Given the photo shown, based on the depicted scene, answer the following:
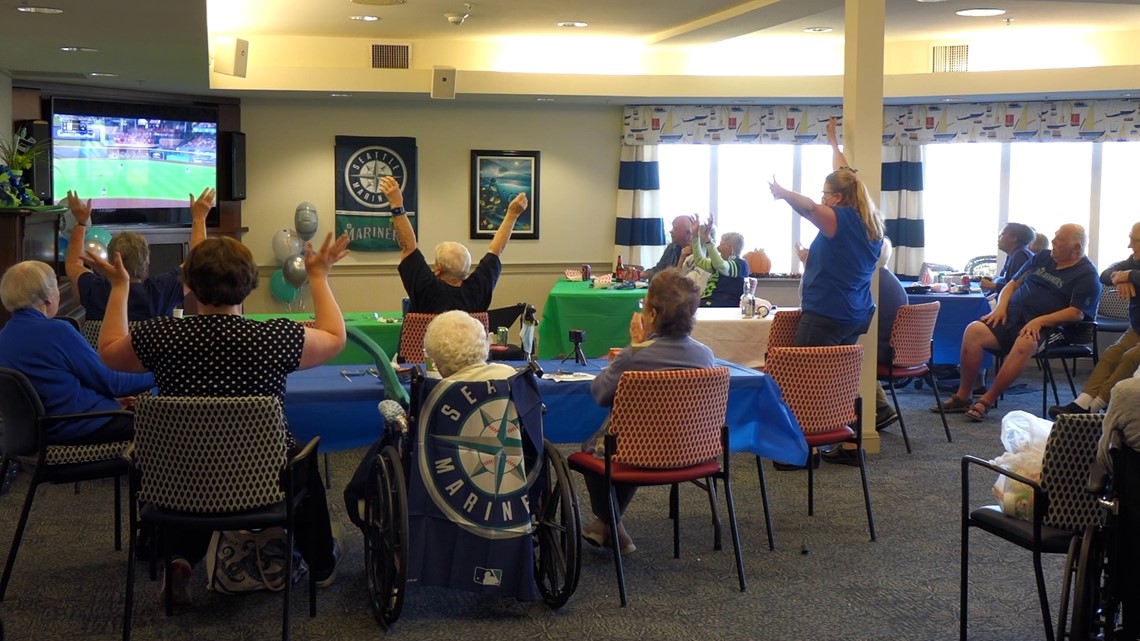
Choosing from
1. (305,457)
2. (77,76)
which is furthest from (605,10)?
(305,457)

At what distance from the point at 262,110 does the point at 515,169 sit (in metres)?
2.39

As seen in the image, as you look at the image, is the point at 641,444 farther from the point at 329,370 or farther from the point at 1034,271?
the point at 1034,271

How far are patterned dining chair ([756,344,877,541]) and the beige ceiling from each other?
10.4 feet

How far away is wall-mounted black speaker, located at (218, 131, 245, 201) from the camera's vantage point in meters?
9.89

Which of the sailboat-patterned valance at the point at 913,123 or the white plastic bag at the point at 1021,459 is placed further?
the sailboat-patterned valance at the point at 913,123

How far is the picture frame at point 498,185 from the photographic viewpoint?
1062 cm

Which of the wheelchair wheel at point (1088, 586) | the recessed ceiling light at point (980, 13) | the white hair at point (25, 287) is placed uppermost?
the recessed ceiling light at point (980, 13)

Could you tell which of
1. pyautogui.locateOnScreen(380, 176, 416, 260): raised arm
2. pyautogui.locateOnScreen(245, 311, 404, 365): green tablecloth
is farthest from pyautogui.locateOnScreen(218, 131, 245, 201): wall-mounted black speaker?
pyautogui.locateOnScreen(380, 176, 416, 260): raised arm

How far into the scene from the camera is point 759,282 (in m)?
10.1

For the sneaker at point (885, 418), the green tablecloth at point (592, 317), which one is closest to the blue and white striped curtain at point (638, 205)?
the green tablecloth at point (592, 317)

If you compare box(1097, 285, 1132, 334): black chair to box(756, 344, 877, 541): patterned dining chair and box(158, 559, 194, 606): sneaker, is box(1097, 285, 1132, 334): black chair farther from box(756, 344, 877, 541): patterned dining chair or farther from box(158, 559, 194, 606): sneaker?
box(158, 559, 194, 606): sneaker

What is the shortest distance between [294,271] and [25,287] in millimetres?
5837

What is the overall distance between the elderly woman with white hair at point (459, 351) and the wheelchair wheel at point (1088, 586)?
174 centimetres

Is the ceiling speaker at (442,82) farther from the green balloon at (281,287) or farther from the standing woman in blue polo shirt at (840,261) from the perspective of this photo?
the standing woman in blue polo shirt at (840,261)
